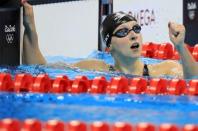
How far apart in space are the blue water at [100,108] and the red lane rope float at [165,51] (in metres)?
2.65

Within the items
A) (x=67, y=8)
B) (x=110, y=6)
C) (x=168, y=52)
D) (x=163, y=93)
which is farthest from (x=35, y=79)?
(x=67, y=8)

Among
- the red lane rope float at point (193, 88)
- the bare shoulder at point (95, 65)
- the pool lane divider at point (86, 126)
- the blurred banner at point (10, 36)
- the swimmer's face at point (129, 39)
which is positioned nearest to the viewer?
the pool lane divider at point (86, 126)

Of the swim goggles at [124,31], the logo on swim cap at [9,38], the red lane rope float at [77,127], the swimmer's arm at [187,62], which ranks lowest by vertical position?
the red lane rope float at [77,127]

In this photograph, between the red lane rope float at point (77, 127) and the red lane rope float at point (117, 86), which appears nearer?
the red lane rope float at point (77, 127)

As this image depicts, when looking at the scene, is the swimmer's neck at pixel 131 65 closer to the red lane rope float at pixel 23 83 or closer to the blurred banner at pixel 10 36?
the blurred banner at pixel 10 36

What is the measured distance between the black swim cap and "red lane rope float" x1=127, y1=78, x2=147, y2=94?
78cm

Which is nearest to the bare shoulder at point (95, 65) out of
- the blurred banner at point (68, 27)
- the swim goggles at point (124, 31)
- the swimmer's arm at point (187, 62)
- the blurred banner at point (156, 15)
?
the swim goggles at point (124, 31)

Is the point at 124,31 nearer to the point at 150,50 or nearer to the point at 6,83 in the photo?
the point at 6,83

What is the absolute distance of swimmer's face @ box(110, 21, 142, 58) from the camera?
390cm

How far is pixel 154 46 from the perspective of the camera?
18.4 feet

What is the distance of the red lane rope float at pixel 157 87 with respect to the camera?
127 inches

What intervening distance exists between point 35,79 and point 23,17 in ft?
2.56

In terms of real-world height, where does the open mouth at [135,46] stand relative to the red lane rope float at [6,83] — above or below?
above

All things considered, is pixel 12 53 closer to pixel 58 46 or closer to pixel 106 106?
pixel 106 106
